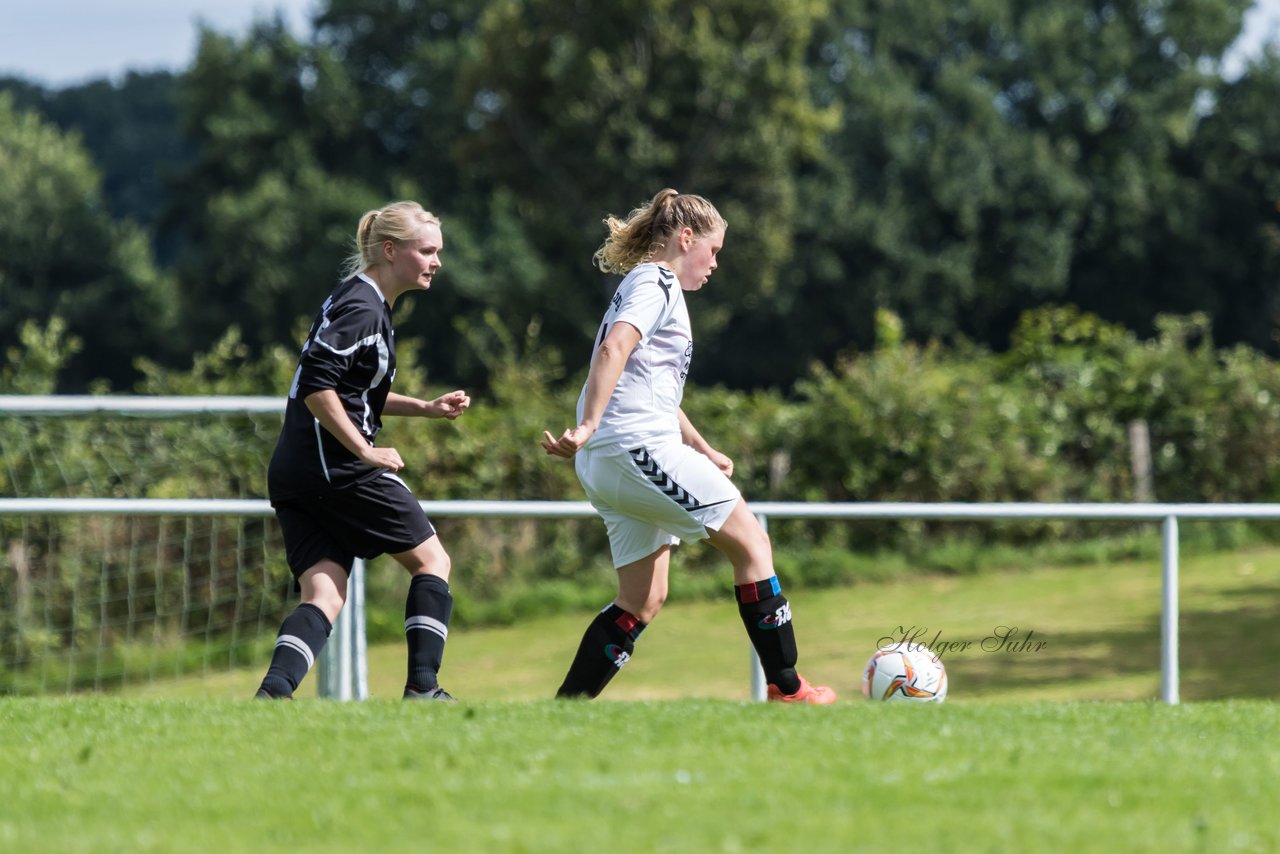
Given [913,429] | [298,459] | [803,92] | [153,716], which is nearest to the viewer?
[153,716]

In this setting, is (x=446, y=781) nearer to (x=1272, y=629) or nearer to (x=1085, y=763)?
(x=1085, y=763)

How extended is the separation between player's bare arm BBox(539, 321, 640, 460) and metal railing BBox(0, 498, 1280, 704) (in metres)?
1.28

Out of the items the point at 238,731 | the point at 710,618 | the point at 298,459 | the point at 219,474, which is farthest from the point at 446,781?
the point at 710,618

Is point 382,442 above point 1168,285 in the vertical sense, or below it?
below

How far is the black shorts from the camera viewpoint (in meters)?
5.34

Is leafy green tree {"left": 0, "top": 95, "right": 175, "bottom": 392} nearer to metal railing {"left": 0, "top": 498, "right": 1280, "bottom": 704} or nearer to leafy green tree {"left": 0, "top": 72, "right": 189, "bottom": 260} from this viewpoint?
leafy green tree {"left": 0, "top": 72, "right": 189, "bottom": 260}

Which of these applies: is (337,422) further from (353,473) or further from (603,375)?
(603,375)

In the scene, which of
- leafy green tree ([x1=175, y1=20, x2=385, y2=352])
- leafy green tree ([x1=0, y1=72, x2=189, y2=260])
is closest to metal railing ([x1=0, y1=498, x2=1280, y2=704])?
leafy green tree ([x1=175, y1=20, x2=385, y2=352])

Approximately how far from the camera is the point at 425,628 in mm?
5441

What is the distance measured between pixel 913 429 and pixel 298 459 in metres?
9.83

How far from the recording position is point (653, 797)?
3646 mm

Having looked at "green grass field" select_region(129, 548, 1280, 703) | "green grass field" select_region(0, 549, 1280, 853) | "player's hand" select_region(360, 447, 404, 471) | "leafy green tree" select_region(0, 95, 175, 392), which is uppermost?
"leafy green tree" select_region(0, 95, 175, 392)

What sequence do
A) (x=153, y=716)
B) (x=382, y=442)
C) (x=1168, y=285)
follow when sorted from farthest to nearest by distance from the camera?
(x=1168, y=285), (x=382, y=442), (x=153, y=716)

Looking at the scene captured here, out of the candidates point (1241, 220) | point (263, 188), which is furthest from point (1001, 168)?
point (263, 188)
